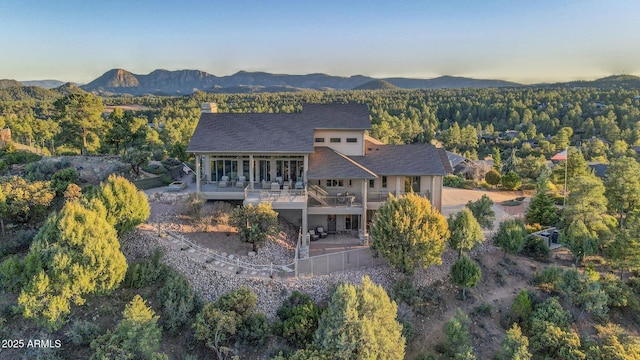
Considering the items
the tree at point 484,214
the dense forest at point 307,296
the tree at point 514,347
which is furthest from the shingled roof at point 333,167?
the tree at point 514,347

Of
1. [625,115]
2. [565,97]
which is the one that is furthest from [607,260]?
[565,97]

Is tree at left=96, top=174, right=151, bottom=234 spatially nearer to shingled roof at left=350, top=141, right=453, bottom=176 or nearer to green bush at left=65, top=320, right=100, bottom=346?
green bush at left=65, top=320, right=100, bottom=346

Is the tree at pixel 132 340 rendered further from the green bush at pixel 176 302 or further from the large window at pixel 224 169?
the large window at pixel 224 169

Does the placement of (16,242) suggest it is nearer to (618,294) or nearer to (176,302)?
(176,302)

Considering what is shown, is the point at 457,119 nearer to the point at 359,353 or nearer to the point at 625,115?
the point at 625,115

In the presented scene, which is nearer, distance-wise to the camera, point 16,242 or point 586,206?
point 16,242

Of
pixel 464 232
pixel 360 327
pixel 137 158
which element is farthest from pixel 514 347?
pixel 137 158
